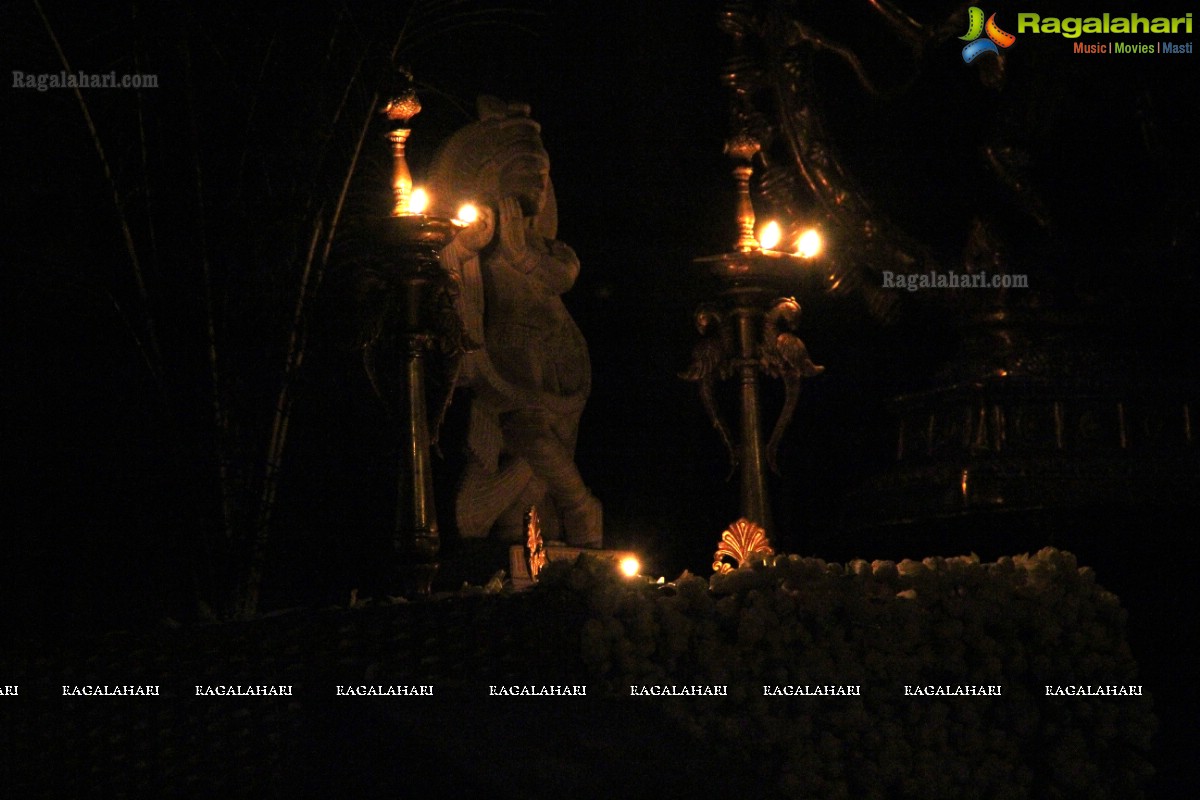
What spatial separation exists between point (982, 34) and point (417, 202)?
146 cm

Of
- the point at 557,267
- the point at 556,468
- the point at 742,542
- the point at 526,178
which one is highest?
the point at 526,178

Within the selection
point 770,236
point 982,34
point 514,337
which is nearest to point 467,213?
point 514,337

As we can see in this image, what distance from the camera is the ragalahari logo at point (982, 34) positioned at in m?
3.92

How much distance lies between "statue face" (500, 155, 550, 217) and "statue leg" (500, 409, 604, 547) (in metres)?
0.42

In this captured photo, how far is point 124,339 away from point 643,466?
1.25 meters

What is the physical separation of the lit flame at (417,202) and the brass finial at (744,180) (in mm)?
753

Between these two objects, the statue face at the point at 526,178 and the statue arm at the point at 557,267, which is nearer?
the statue face at the point at 526,178

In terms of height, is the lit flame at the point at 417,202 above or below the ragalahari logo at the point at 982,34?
below

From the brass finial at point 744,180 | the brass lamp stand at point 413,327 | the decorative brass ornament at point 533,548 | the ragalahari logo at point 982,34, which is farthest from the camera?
the ragalahari logo at point 982,34

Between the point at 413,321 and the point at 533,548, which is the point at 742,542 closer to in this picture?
the point at 533,548

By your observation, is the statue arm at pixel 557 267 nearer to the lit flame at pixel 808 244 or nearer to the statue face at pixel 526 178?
the statue face at pixel 526 178

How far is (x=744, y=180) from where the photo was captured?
383cm

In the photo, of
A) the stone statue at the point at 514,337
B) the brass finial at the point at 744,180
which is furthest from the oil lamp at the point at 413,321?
the brass finial at the point at 744,180

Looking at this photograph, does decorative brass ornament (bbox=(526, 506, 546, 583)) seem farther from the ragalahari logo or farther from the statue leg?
the ragalahari logo
